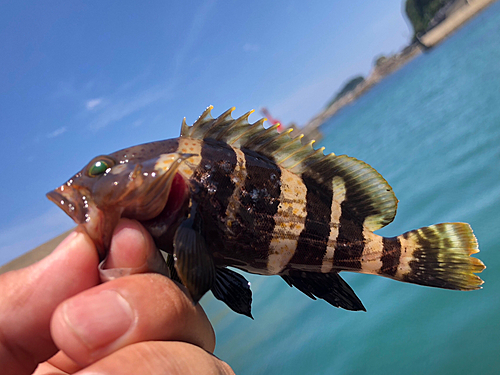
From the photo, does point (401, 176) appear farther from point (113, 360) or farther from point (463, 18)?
point (463, 18)

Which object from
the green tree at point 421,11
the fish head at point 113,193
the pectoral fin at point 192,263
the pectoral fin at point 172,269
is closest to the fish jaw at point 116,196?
the fish head at point 113,193

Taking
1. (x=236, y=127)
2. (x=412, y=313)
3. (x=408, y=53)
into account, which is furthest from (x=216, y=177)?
(x=408, y=53)

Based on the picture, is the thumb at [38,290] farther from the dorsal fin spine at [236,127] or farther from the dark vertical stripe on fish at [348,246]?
the dark vertical stripe on fish at [348,246]

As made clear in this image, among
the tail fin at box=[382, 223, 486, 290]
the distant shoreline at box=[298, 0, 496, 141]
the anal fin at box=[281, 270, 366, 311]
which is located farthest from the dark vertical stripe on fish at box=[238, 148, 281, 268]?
the distant shoreline at box=[298, 0, 496, 141]

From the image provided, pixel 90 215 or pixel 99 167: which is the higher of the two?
pixel 99 167

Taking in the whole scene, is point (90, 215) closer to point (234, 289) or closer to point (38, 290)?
point (38, 290)

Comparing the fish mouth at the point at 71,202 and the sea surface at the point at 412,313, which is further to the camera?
the sea surface at the point at 412,313

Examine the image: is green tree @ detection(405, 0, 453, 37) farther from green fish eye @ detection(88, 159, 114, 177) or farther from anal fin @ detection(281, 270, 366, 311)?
green fish eye @ detection(88, 159, 114, 177)
